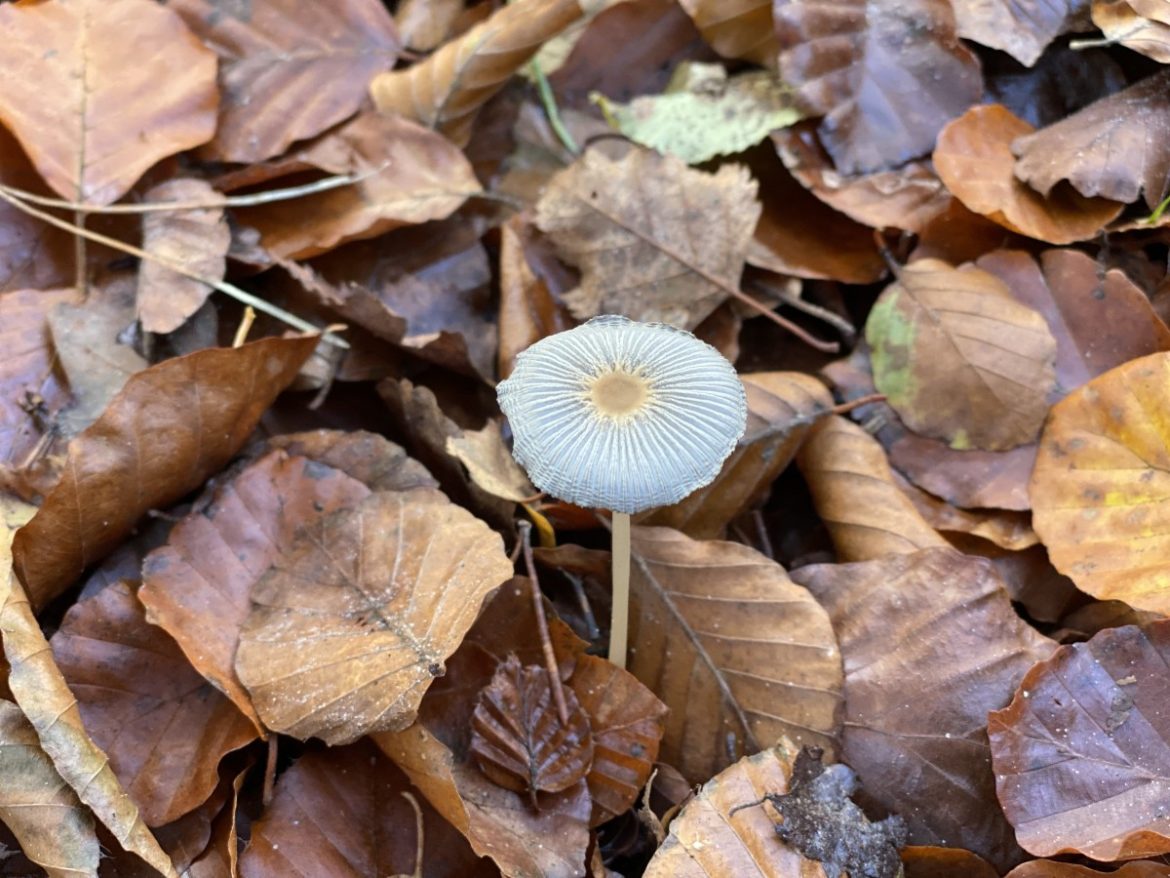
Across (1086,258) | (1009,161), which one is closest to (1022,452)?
(1086,258)

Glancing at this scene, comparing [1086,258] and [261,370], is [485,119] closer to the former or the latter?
[261,370]

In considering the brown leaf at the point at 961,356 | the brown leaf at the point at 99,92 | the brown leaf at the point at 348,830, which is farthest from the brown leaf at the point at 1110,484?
the brown leaf at the point at 99,92

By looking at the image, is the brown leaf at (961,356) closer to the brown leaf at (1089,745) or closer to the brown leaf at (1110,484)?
the brown leaf at (1110,484)

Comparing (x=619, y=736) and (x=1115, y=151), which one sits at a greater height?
(x=1115, y=151)

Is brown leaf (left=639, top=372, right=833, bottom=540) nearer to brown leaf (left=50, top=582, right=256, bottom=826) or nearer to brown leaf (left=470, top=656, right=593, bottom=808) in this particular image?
brown leaf (left=470, top=656, right=593, bottom=808)

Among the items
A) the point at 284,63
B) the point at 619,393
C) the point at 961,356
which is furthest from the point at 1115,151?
the point at 284,63

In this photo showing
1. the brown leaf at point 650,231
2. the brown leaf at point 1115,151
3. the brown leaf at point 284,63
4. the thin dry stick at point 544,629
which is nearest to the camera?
the thin dry stick at point 544,629

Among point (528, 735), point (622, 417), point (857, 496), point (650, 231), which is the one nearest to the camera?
point (622, 417)

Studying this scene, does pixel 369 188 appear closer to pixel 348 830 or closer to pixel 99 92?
pixel 99 92

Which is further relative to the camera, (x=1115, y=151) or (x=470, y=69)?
(x=470, y=69)
